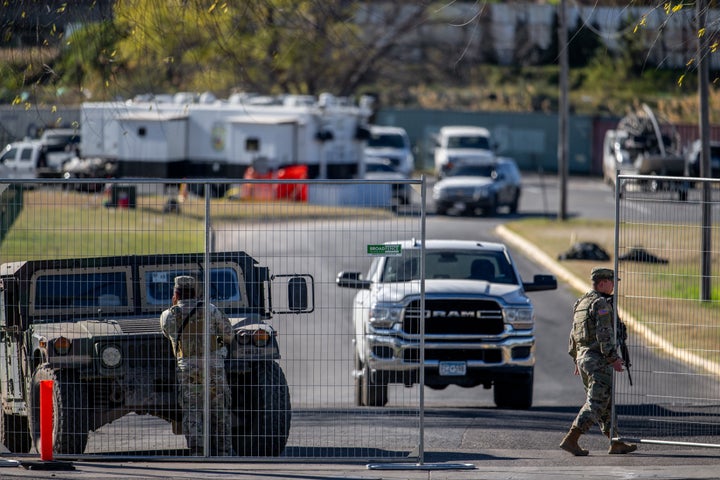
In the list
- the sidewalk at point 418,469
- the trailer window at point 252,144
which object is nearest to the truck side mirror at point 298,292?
the sidewalk at point 418,469

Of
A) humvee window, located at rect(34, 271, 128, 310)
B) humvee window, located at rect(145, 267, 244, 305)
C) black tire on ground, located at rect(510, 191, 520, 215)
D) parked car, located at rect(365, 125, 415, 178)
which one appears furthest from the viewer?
parked car, located at rect(365, 125, 415, 178)

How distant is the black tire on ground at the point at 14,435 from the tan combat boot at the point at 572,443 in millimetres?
4805

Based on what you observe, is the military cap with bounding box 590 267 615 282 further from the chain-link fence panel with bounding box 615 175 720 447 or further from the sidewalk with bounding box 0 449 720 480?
the sidewalk with bounding box 0 449 720 480

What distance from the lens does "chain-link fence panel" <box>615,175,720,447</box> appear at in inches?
417

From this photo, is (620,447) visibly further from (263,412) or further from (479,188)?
(479,188)

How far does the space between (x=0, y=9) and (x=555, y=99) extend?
51595 mm

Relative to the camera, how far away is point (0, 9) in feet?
39.9

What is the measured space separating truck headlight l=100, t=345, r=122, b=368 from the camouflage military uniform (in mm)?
3853

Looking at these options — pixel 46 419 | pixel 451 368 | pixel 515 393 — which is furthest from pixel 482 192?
pixel 46 419

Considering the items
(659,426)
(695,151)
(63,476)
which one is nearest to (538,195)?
(695,151)

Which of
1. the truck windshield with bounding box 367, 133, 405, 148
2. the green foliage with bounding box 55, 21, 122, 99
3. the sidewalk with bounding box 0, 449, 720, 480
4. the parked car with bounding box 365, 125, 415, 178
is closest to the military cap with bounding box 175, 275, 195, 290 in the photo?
the sidewalk with bounding box 0, 449, 720, 480

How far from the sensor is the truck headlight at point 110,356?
30.7 ft

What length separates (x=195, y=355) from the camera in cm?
924

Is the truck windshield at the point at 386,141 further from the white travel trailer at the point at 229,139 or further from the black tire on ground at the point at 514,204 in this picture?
the black tire on ground at the point at 514,204
